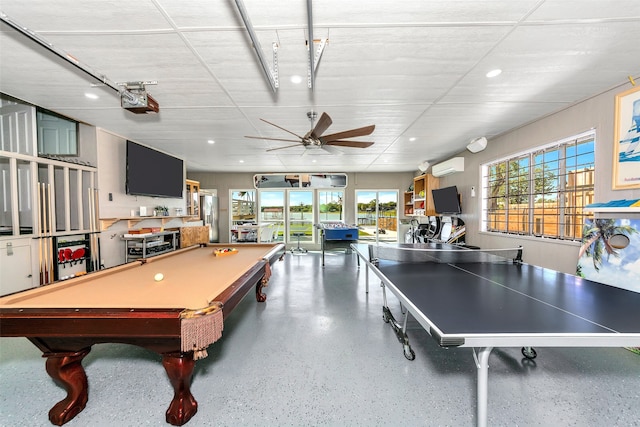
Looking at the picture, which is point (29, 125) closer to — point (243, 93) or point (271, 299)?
point (243, 93)

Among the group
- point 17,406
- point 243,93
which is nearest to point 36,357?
point 17,406

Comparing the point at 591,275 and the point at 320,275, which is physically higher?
the point at 591,275

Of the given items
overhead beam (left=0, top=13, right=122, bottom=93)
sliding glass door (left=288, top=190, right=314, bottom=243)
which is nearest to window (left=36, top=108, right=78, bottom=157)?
overhead beam (left=0, top=13, right=122, bottom=93)

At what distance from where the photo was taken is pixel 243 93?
2750 mm

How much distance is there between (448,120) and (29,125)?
18.3 ft

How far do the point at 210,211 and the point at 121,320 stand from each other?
6905 millimetres

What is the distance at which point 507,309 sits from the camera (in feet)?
4.49

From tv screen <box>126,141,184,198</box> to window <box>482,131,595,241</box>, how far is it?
21.0ft

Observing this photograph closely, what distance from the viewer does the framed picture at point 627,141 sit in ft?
7.63

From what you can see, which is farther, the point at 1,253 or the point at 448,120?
the point at 448,120

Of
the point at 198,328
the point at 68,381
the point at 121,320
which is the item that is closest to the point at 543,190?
the point at 198,328

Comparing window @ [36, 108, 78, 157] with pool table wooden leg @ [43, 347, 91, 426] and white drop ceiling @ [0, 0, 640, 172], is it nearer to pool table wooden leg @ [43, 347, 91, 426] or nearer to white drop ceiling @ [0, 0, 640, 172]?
white drop ceiling @ [0, 0, 640, 172]

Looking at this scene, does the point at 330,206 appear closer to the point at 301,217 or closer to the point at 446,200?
the point at 301,217

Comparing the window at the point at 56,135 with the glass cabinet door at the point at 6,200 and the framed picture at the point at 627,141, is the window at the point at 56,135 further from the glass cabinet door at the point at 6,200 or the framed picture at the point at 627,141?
the framed picture at the point at 627,141
